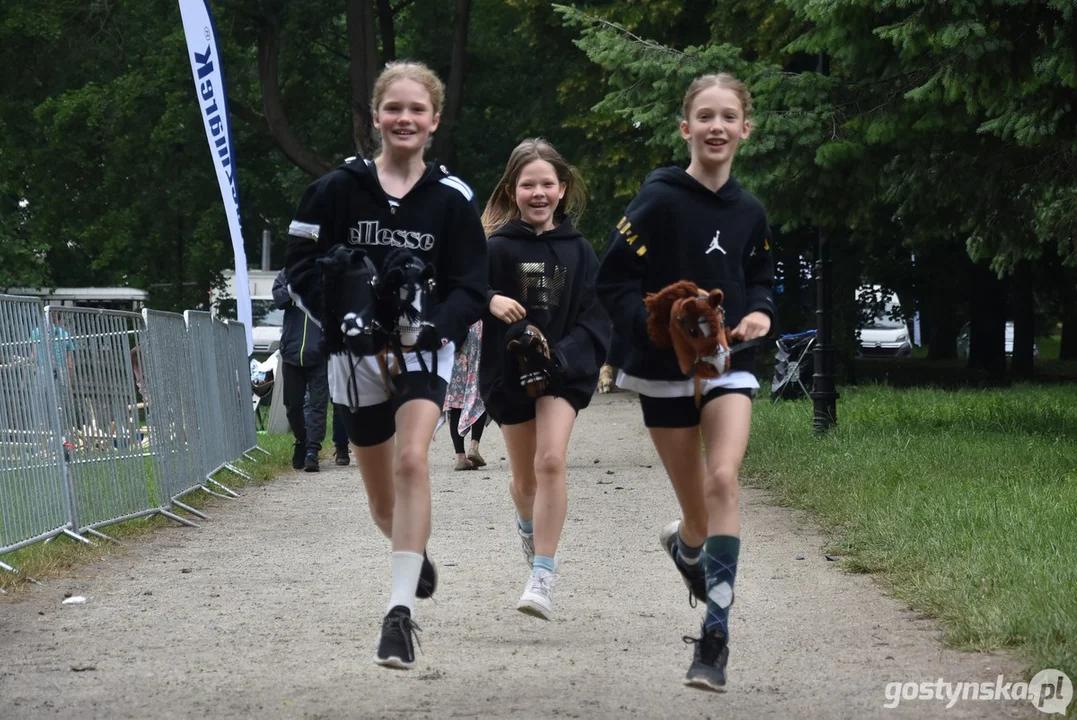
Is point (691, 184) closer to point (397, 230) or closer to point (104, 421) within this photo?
point (397, 230)

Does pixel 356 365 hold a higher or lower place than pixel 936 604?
higher

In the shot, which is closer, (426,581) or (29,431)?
(426,581)

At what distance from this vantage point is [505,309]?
727 centimetres

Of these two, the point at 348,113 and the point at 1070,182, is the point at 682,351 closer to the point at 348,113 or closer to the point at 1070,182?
the point at 1070,182

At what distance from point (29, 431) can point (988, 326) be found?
31.8m

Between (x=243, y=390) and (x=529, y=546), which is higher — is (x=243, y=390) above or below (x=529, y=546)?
below

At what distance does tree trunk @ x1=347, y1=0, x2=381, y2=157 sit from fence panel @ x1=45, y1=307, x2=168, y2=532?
20217 mm

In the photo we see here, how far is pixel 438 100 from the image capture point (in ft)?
20.9

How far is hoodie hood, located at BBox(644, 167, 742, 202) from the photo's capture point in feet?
19.9

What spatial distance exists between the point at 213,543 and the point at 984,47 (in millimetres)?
6384

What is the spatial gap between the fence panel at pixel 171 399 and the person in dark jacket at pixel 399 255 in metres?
5.39

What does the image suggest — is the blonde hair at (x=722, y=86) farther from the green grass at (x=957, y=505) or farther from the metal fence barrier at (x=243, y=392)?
the metal fence barrier at (x=243, y=392)

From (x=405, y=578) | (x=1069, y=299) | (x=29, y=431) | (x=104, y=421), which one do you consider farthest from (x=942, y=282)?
(x=405, y=578)

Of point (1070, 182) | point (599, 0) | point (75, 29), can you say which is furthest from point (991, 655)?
point (75, 29)
